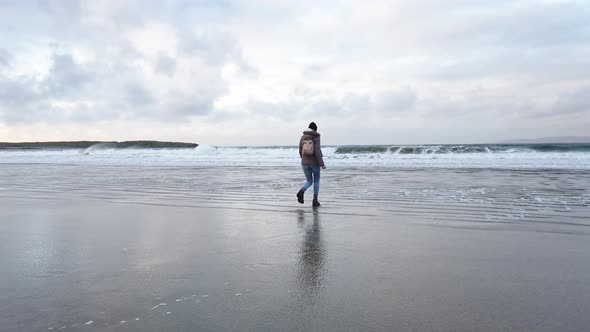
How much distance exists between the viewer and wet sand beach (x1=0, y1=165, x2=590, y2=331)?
3.02 meters

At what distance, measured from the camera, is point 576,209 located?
25.7 feet

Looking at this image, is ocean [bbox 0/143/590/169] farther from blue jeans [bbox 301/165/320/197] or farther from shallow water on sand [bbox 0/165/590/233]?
blue jeans [bbox 301/165/320/197]

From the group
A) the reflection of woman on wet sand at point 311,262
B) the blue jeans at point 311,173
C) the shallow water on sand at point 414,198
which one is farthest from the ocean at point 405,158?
the reflection of woman on wet sand at point 311,262

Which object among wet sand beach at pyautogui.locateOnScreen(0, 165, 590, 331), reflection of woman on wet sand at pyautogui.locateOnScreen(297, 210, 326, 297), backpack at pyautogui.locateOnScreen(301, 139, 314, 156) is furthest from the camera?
backpack at pyautogui.locateOnScreen(301, 139, 314, 156)

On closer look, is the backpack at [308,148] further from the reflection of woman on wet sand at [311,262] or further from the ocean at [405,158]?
the ocean at [405,158]

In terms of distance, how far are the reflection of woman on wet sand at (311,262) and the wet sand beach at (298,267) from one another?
0.01 m

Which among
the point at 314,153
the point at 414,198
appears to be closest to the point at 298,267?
the point at 314,153

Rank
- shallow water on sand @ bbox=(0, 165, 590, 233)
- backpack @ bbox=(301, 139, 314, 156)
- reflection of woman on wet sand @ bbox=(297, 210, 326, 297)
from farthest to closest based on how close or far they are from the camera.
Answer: backpack @ bbox=(301, 139, 314, 156) → shallow water on sand @ bbox=(0, 165, 590, 233) → reflection of woman on wet sand @ bbox=(297, 210, 326, 297)

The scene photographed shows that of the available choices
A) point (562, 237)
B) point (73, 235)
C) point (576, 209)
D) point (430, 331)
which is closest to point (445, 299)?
point (430, 331)

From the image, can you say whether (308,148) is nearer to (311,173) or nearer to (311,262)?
(311,173)

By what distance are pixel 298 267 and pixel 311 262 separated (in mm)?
238

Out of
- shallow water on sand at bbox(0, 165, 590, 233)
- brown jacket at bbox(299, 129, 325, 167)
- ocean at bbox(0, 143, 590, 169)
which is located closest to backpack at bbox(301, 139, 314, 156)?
brown jacket at bbox(299, 129, 325, 167)

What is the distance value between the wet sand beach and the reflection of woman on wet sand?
1 centimetres

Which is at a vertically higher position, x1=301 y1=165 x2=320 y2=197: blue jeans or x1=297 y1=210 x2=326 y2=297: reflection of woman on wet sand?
x1=301 y1=165 x2=320 y2=197: blue jeans
